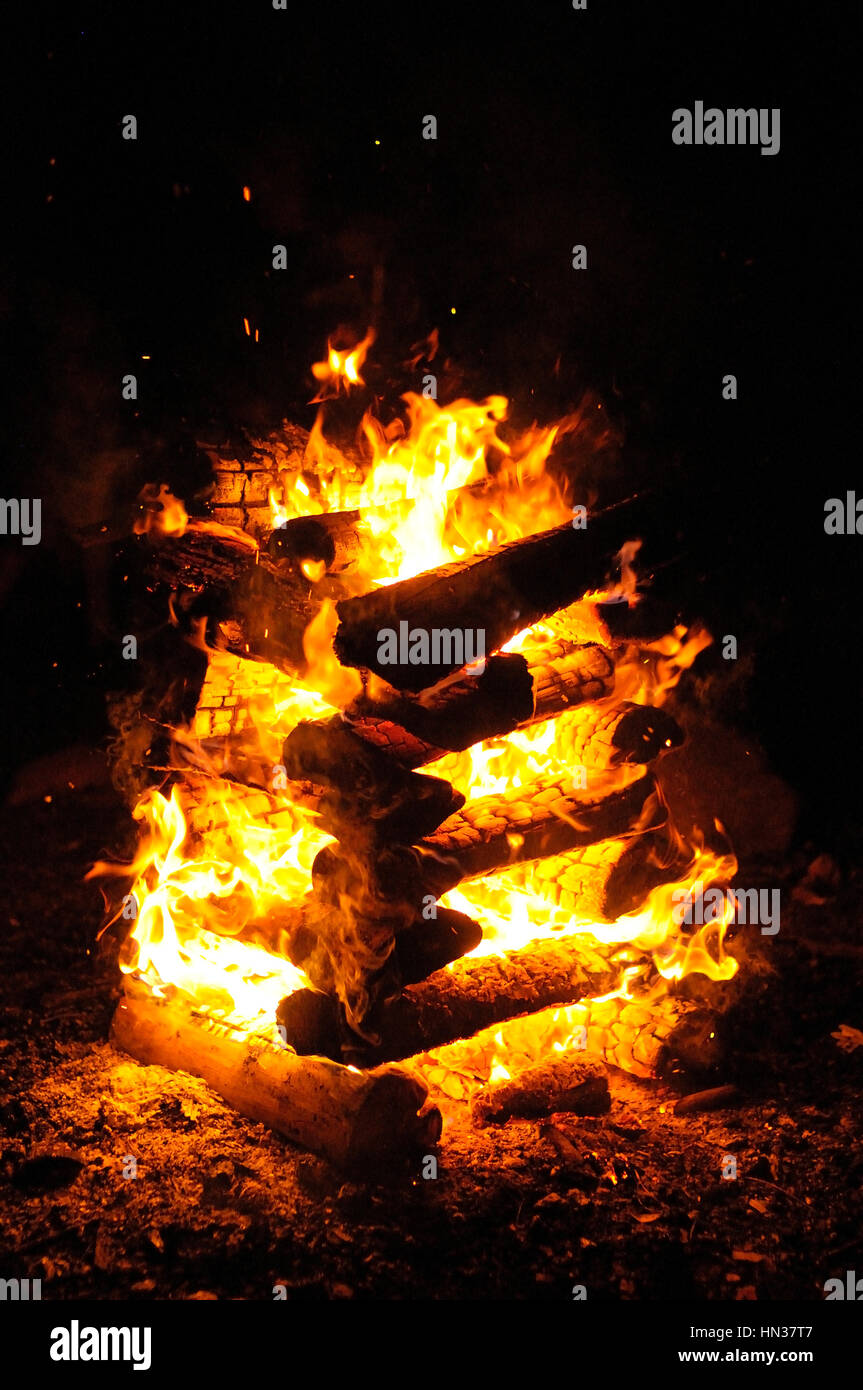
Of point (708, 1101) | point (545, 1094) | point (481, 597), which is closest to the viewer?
point (481, 597)

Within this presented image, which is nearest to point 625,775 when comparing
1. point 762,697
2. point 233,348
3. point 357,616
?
point 357,616

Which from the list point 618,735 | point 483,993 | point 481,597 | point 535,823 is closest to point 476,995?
point 483,993

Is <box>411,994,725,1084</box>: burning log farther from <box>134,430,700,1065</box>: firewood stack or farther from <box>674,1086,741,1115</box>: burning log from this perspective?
<box>134,430,700,1065</box>: firewood stack

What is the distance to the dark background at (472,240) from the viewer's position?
17.8 feet

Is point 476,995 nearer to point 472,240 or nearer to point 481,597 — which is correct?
point 481,597

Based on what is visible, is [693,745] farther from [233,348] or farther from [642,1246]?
[233,348]

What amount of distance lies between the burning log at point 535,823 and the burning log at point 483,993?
1.52 feet

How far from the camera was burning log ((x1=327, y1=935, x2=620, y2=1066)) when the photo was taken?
3504mm

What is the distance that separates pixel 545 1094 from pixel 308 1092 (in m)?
0.98

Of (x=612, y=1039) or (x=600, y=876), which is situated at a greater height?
(x=600, y=876)

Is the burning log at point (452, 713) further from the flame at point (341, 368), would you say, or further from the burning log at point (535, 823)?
the flame at point (341, 368)

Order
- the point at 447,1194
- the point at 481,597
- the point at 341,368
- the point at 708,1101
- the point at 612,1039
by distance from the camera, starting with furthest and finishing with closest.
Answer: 1. the point at 341,368
2. the point at 612,1039
3. the point at 708,1101
4. the point at 481,597
5. the point at 447,1194

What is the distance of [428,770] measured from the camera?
416 centimetres

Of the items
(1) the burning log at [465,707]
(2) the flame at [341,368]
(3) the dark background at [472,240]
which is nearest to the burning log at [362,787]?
(1) the burning log at [465,707]
